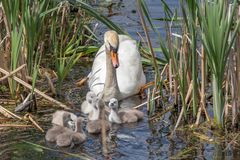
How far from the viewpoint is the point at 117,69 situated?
32.7 ft

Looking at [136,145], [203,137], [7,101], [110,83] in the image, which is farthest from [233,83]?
[7,101]

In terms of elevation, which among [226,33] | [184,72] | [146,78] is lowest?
[146,78]

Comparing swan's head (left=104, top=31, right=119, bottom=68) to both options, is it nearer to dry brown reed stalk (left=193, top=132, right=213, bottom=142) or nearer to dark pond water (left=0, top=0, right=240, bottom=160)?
dark pond water (left=0, top=0, right=240, bottom=160)

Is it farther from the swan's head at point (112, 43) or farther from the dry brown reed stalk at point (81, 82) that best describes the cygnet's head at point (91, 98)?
the dry brown reed stalk at point (81, 82)

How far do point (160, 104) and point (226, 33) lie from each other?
6.06ft

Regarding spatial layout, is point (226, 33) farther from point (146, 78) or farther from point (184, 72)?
point (146, 78)

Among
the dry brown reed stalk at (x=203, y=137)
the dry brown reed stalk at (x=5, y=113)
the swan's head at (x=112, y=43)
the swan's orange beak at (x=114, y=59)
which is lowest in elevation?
the dry brown reed stalk at (x=203, y=137)

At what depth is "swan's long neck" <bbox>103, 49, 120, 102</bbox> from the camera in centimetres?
940

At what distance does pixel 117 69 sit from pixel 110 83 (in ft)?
2.03

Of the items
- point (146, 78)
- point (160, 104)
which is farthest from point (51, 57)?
point (160, 104)

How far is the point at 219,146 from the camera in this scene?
292 inches

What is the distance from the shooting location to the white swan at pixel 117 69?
9414mm

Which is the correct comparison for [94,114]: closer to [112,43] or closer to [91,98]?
[91,98]

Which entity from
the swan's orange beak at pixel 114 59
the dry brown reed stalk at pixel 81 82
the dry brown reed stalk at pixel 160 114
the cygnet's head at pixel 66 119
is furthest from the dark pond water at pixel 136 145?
the dry brown reed stalk at pixel 81 82
